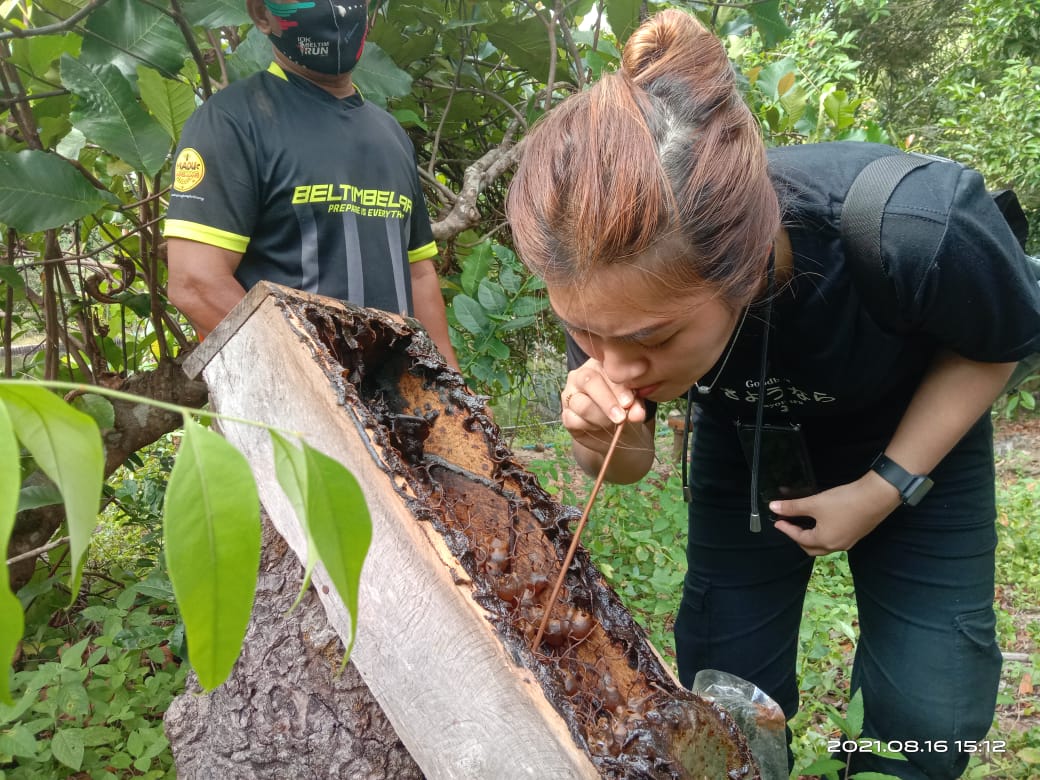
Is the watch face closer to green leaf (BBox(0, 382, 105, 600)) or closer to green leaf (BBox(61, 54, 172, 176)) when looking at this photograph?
green leaf (BBox(0, 382, 105, 600))

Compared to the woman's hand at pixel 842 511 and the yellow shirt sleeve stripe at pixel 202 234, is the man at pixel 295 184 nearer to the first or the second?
the yellow shirt sleeve stripe at pixel 202 234

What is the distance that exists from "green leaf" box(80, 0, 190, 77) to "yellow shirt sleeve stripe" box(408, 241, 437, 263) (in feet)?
2.47

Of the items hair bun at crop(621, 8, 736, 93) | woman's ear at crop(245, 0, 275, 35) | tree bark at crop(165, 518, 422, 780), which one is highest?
hair bun at crop(621, 8, 736, 93)

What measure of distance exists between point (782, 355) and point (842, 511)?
31 cm

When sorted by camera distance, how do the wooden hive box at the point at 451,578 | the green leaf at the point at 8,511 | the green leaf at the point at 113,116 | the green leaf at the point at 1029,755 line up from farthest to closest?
the green leaf at the point at 1029,755, the green leaf at the point at 113,116, the wooden hive box at the point at 451,578, the green leaf at the point at 8,511

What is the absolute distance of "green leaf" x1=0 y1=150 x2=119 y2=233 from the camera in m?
1.58

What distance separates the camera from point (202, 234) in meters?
1.68

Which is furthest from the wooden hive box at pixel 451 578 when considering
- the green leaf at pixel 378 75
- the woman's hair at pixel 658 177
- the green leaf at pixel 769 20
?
the green leaf at pixel 769 20

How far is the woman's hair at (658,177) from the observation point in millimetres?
1011

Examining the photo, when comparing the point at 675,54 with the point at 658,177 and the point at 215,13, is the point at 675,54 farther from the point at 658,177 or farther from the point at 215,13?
the point at 215,13

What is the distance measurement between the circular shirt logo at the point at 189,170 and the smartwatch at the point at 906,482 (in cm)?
155

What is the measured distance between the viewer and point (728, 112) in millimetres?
1114

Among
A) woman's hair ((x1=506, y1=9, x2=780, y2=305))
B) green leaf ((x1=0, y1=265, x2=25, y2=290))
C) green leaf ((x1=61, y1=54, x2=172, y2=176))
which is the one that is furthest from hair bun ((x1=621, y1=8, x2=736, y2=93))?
green leaf ((x1=0, y1=265, x2=25, y2=290))

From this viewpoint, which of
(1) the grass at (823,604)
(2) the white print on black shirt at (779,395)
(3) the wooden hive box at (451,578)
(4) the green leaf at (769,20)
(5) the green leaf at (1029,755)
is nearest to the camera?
(3) the wooden hive box at (451,578)
